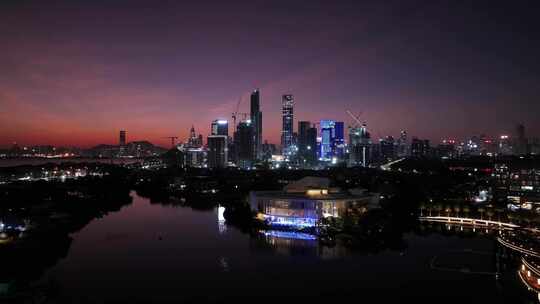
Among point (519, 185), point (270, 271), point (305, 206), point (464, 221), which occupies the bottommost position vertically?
point (270, 271)

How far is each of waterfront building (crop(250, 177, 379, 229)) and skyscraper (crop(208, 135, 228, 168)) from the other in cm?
4239

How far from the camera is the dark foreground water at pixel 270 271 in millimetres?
9094

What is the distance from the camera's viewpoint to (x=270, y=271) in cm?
1070

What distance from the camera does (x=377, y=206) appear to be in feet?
59.2

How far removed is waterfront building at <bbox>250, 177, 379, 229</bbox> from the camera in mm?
16203

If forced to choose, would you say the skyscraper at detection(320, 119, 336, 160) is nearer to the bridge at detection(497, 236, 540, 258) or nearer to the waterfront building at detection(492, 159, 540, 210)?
the waterfront building at detection(492, 159, 540, 210)

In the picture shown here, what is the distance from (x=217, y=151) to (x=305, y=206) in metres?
45.0

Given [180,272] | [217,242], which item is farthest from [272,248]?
[180,272]

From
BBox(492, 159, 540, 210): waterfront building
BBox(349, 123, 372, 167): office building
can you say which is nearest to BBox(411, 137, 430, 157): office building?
BBox(349, 123, 372, 167): office building

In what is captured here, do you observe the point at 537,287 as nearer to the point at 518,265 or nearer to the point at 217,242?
the point at 518,265

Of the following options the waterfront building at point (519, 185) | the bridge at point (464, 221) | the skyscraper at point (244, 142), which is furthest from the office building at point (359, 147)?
the bridge at point (464, 221)

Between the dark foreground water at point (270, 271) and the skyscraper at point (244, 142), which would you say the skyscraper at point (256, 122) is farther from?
the dark foreground water at point (270, 271)

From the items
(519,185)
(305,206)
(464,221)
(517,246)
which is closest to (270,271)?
(305,206)

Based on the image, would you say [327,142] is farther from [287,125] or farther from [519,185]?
[519,185]
